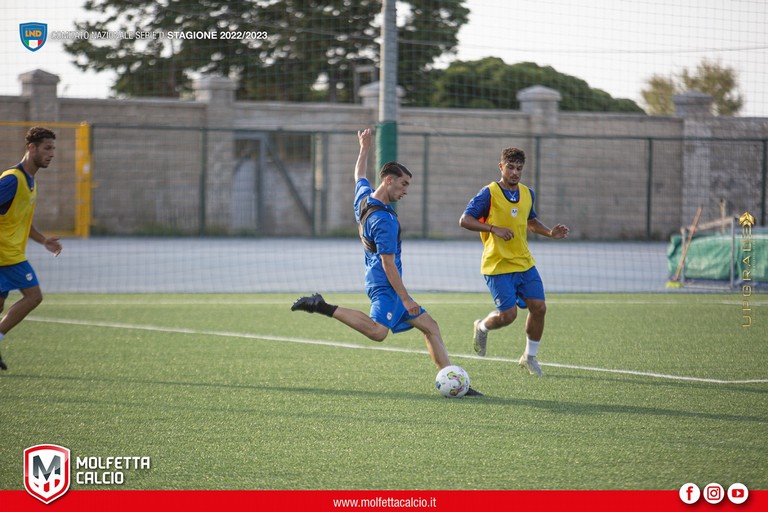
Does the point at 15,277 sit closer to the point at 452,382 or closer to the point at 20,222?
the point at 20,222

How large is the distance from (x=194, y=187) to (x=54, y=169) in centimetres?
363

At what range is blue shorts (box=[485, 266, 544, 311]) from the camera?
823 centimetres

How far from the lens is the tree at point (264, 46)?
2416cm

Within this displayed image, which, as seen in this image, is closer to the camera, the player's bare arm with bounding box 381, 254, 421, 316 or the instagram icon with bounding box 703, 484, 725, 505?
the instagram icon with bounding box 703, 484, 725, 505

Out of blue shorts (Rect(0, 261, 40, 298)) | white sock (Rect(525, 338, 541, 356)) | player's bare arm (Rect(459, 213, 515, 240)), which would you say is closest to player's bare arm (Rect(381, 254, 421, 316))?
player's bare arm (Rect(459, 213, 515, 240))

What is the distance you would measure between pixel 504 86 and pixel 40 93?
1280cm

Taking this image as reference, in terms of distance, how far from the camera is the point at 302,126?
93.8ft

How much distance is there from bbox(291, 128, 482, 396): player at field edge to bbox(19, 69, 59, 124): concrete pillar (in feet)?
68.1

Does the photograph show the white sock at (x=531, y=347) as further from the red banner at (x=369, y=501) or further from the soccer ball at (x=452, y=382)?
the red banner at (x=369, y=501)

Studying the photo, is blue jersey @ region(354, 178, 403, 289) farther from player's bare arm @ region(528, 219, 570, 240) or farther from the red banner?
the red banner

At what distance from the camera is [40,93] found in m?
25.9

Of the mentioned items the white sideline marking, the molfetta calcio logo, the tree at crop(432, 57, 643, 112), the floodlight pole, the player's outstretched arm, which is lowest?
the white sideline marking

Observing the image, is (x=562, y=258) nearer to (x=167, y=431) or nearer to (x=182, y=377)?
(x=182, y=377)

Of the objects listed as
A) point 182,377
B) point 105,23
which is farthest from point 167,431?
point 105,23
